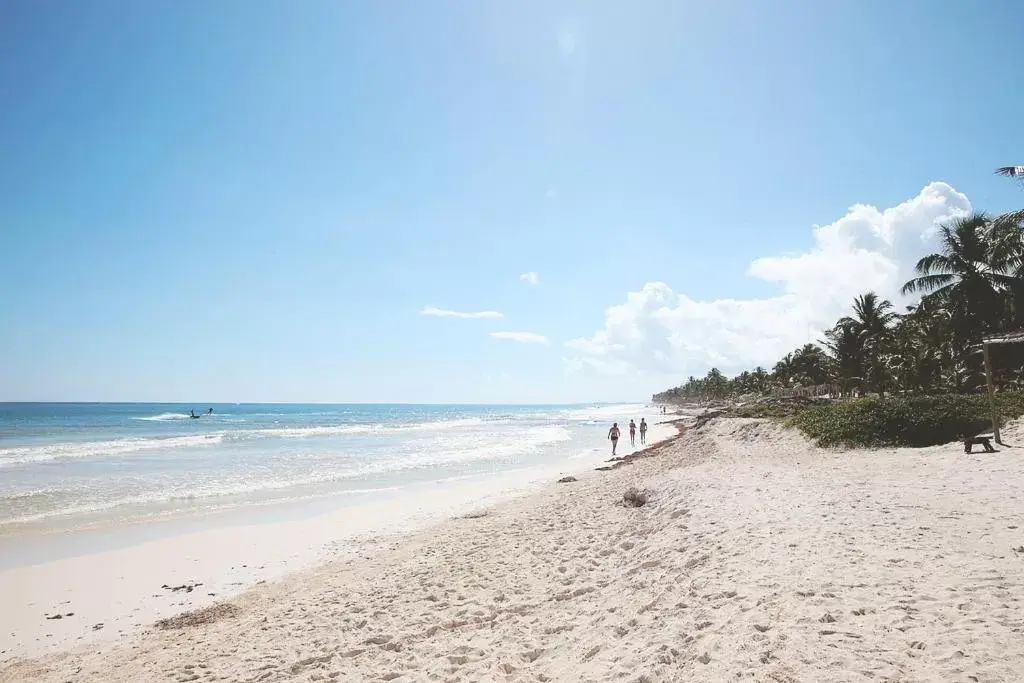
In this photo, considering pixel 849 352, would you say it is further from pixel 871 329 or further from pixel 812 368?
pixel 812 368

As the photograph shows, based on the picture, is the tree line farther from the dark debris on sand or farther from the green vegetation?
the dark debris on sand

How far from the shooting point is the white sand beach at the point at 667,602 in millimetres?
4797

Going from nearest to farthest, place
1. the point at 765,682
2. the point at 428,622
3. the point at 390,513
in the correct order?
1. the point at 765,682
2. the point at 428,622
3. the point at 390,513

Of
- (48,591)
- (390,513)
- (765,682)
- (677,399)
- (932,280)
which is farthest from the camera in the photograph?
(677,399)

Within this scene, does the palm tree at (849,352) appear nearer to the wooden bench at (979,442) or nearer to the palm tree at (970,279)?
the palm tree at (970,279)

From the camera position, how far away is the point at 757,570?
21.5 ft

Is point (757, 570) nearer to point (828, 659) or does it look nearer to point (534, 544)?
point (828, 659)

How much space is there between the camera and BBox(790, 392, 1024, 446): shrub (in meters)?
18.4

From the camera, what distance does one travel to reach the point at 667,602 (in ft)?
20.9

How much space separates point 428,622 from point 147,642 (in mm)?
4007

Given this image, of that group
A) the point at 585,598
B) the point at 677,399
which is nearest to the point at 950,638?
the point at 585,598

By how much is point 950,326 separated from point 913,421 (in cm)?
1387

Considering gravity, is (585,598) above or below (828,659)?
below

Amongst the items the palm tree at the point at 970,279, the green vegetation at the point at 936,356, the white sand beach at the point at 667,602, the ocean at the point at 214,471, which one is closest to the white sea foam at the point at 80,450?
the ocean at the point at 214,471
